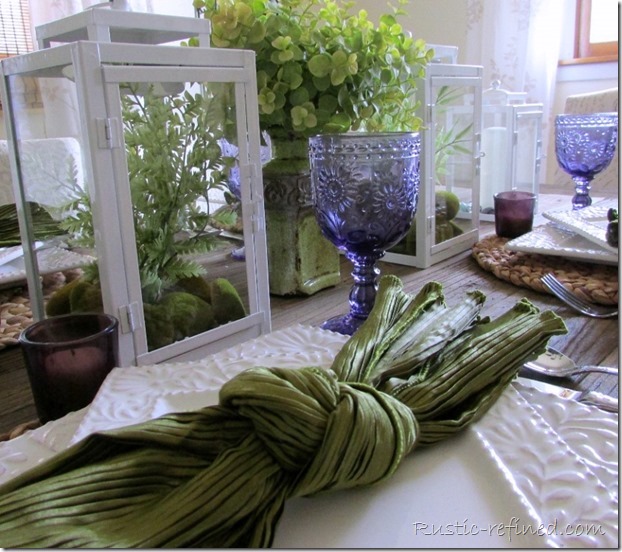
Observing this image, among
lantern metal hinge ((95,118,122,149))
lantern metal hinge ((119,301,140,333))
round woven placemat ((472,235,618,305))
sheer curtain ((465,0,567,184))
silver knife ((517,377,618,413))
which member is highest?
sheer curtain ((465,0,567,184))

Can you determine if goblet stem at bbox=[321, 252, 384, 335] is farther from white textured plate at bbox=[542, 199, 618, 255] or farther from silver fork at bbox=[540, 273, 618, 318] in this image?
white textured plate at bbox=[542, 199, 618, 255]

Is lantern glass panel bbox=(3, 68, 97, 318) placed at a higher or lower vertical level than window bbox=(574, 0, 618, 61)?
lower

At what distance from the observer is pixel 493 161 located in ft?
4.37

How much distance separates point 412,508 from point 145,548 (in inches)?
4.5

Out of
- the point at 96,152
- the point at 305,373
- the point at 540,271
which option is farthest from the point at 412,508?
the point at 540,271

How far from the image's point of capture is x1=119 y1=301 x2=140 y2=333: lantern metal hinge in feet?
1.66

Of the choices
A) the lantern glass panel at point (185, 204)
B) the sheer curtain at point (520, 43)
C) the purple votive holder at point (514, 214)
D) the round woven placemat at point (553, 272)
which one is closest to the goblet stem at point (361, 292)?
the lantern glass panel at point (185, 204)

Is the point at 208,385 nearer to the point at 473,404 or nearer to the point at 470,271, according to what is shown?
the point at 473,404

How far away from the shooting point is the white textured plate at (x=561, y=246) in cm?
83

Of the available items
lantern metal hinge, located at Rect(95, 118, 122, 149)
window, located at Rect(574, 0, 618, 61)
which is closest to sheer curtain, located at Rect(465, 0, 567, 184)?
window, located at Rect(574, 0, 618, 61)

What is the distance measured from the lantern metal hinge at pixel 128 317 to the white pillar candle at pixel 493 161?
3.21 feet

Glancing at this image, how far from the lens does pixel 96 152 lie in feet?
1.59

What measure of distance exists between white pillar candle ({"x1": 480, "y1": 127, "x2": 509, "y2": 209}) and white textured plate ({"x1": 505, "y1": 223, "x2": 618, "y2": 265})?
360 mm

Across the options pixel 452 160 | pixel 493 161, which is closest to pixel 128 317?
pixel 452 160
